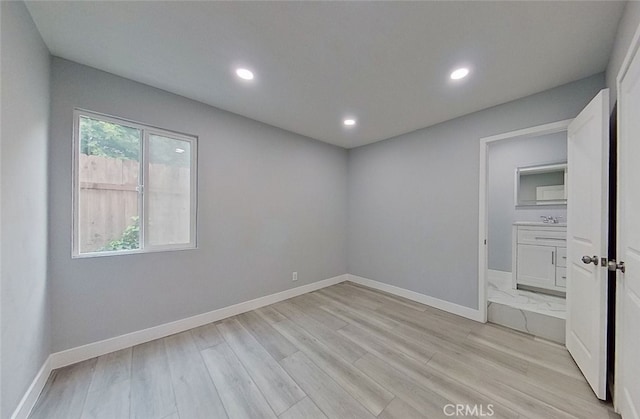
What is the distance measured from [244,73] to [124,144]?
1.40 m

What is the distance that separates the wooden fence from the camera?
6.63 feet

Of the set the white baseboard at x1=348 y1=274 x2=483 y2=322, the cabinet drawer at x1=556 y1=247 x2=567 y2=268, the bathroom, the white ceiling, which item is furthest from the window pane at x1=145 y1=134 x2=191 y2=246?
the cabinet drawer at x1=556 y1=247 x2=567 y2=268

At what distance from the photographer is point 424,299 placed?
3.20 metres

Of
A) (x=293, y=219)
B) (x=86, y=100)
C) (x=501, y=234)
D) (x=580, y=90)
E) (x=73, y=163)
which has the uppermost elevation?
(x=580, y=90)

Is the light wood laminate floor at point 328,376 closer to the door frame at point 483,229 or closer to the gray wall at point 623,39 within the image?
the door frame at point 483,229

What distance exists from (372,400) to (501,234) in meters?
3.86

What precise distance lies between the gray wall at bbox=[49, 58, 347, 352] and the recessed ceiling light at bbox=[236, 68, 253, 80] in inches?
33.8

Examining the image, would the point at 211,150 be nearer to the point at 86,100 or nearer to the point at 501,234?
the point at 86,100

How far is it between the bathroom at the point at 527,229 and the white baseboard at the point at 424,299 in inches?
8.4

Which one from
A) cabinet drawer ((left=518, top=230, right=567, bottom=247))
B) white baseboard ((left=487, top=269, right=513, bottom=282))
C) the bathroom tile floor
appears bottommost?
the bathroom tile floor

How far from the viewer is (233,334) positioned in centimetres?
238

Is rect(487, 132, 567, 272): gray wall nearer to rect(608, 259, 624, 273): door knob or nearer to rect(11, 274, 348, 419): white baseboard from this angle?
rect(608, 259, 624, 273): door knob

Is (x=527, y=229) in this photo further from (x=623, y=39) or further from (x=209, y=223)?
(x=209, y=223)

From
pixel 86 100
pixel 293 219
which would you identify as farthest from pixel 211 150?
pixel 293 219
